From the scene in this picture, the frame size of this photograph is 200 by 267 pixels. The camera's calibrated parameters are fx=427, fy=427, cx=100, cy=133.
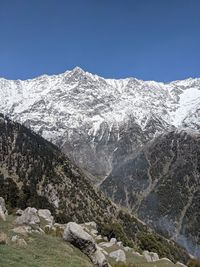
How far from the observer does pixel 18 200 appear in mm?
180250

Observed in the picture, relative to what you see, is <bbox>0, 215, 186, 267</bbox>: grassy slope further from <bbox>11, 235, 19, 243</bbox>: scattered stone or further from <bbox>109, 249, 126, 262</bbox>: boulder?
<bbox>109, 249, 126, 262</bbox>: boulder

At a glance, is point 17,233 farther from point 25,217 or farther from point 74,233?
point 25,217

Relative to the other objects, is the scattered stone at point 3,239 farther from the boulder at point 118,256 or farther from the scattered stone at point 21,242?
the boulder at point 118,256

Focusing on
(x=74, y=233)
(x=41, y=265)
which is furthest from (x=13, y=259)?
(x=74, y=233)

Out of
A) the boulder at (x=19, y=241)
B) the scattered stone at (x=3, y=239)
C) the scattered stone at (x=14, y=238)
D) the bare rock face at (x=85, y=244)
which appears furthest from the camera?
the bare rock face at (x=85, y=244)

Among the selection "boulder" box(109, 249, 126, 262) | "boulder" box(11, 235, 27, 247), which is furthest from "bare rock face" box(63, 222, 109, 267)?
"boulder" box(109, 249, 126, 262)

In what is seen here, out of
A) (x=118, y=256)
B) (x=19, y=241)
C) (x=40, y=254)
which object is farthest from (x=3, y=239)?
(x=118, y=256)

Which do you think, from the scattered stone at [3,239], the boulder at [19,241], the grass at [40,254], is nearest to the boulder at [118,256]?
the grass at [40,254]

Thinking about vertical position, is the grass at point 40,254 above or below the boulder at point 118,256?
above

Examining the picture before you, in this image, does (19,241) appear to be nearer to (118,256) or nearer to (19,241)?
(19,241)

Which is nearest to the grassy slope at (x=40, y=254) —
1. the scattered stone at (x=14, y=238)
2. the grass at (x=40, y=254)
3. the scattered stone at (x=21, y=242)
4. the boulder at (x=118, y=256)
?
the grass at (x=40, y=254)

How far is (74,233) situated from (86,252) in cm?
273

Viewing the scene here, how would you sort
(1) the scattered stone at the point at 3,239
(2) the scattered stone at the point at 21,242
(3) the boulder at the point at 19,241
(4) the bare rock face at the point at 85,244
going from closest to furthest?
(1) the scattered stone at the point at 3,239
(2) the scattered stone at the point at 21,242
(3) the boulder at the point at 19,241
(4) the bare rock face at the point at 85,244

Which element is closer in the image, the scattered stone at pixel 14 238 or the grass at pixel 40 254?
the grass at pixel 40 254
